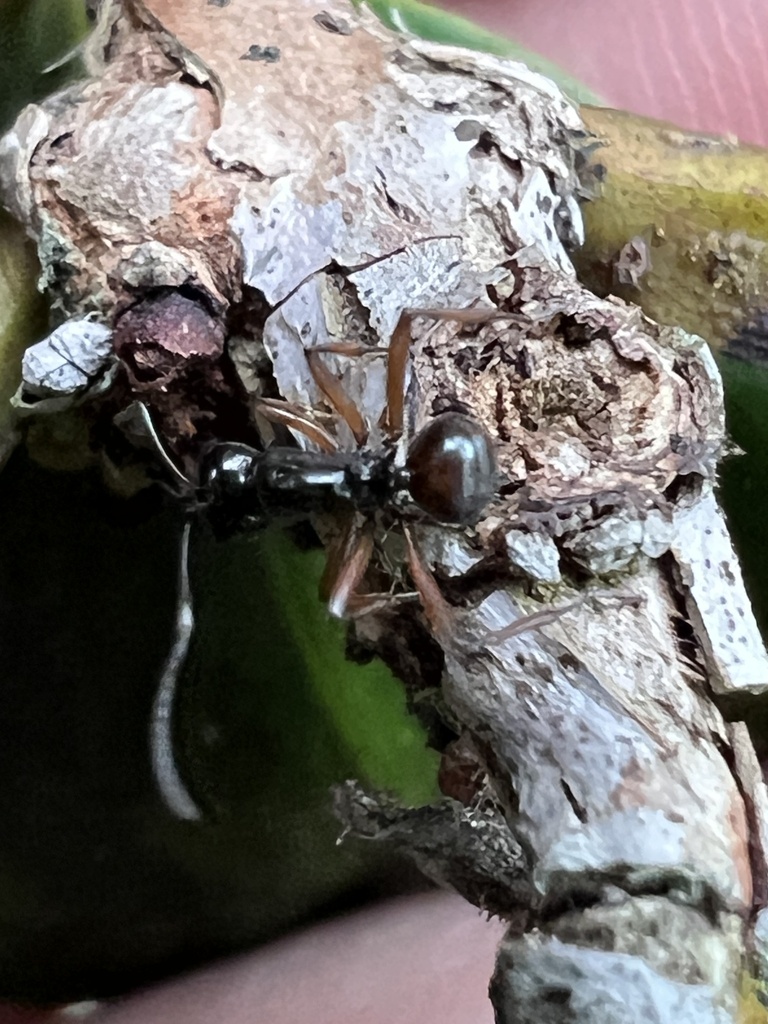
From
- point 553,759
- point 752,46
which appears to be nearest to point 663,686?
point 553,759

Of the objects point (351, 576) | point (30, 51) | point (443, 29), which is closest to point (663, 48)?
point (443, 29)

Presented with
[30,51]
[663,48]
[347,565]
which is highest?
[663,48]

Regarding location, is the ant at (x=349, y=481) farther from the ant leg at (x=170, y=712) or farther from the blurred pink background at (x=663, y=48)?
the blurred pink background at (x=663, y=48)

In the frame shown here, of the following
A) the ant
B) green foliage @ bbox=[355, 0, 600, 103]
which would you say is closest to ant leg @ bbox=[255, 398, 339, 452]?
the ant

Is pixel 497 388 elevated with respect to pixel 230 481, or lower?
elevated

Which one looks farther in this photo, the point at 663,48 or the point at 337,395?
the point at 663,48

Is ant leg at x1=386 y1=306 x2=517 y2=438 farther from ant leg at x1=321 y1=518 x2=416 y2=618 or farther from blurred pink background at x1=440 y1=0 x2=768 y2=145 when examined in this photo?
blurred pink background at x1=440 y1=0 x2=768 y2=145

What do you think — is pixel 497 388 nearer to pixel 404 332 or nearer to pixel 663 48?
pixel 404 332
